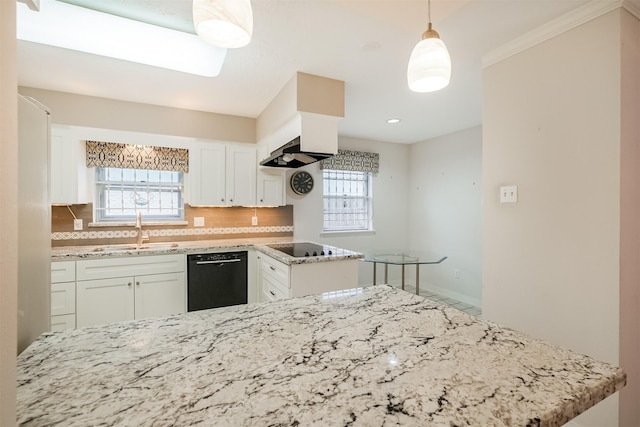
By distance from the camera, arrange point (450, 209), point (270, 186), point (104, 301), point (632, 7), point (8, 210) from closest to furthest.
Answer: point (8, 210) < point (632, 7) < point (104, 301) < point (270, 186) < point (450, 209)

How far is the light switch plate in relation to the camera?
1.96 meters

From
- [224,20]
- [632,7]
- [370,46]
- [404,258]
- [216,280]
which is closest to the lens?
[224,20]

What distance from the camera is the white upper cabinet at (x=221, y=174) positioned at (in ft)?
10.6

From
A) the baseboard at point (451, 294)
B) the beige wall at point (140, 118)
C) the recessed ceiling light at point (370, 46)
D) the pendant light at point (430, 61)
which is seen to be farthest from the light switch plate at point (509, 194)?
the beige wall at point (140, 118)

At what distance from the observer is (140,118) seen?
3.11 meters

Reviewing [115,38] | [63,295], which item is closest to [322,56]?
[115,38]

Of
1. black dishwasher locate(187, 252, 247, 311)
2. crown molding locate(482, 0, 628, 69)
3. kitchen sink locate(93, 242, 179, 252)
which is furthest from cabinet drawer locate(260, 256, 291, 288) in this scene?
crown molding locate(482, 0, 628, 69)

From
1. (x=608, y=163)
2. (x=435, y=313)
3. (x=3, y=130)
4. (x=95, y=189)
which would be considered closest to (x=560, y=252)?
(x=608, y=163)

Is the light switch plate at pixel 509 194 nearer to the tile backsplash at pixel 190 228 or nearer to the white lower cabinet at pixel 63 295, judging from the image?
the tile backsplash at pixel 190 228

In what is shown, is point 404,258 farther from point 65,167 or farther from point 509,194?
point 65,167

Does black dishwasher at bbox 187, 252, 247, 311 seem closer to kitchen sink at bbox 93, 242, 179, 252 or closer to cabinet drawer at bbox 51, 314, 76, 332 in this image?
kitchen sink at bbox 93, 242, 179, 252

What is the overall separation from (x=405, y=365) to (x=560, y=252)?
1.62 metres

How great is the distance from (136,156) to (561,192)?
3.80m

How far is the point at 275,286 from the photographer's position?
2.62 meters
